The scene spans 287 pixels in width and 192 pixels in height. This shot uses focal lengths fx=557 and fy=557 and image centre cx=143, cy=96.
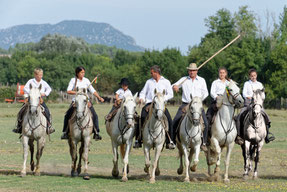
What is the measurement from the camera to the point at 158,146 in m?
15.2

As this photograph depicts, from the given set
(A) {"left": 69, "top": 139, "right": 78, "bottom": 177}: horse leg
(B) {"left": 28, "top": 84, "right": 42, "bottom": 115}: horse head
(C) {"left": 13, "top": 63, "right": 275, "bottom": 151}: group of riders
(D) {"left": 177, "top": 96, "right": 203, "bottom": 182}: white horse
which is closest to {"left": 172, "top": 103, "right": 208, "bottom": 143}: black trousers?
(C) {"left": 13, "top": 63, "right": 275, "bottom": 151}: group of riders

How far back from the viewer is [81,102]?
15.5 meters

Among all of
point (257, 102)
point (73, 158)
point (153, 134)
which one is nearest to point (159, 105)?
point (153, 134)

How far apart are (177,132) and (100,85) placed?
282 feet

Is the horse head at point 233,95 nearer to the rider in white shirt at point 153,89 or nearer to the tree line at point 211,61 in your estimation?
the rider in white shirt at point 153,89

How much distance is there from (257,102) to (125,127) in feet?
12.9

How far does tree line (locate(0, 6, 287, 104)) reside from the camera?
242ft

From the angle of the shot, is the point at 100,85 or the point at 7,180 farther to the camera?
the point at 100,85

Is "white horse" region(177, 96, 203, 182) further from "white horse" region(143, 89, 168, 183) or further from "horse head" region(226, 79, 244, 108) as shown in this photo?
"horse head" region(226, 79, 244, 108)

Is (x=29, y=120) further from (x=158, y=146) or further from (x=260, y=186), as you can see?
(x=260, y=186)

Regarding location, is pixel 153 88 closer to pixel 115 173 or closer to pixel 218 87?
pixel 218 87

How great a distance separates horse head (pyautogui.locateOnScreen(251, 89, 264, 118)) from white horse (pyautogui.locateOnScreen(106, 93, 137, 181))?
3.57m

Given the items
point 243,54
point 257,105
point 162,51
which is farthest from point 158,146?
point 162,51

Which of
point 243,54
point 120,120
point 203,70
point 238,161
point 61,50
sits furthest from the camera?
point 61,50
